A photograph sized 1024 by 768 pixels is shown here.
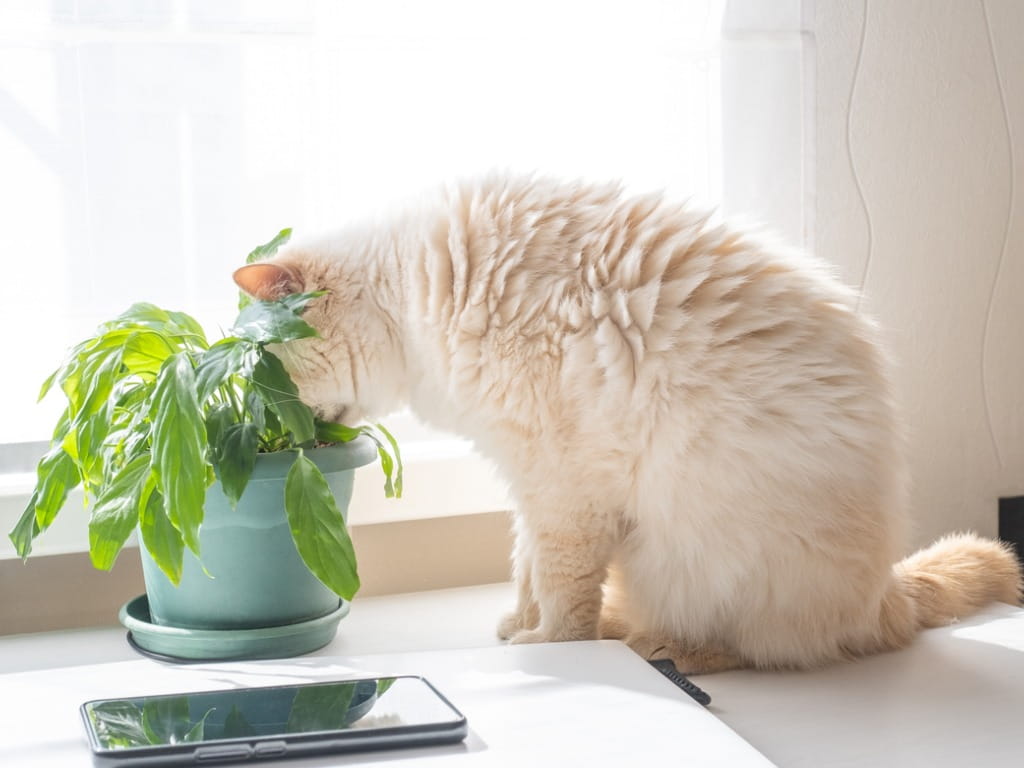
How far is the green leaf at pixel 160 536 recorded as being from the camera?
41.4 inches

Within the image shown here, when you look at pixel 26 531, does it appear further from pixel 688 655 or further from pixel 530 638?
pixel 688 655

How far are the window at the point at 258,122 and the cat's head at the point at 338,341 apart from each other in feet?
0.40

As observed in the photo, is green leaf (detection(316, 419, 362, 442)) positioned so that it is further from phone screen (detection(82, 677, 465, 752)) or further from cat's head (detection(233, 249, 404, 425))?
phone screen (detection(82, 677, 465, 752))

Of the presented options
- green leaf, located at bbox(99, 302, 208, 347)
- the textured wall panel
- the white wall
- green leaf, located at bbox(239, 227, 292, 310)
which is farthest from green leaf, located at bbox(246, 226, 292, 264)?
the textured wall panel

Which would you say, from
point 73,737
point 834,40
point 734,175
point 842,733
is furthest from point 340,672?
point 834,40

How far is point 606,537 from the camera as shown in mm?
1191

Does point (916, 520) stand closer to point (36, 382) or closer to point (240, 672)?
point (240, 672)

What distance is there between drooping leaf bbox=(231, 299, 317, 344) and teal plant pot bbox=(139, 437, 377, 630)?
0.45ft

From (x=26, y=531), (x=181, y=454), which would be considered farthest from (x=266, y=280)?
(x=26, y=531)

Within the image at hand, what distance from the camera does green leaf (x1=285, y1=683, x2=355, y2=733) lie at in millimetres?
834

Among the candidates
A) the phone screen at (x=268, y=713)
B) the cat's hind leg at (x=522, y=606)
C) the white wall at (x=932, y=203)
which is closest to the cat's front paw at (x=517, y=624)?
the cat's hind leg at (x=522, y=606)

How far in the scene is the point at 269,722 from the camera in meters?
0.84

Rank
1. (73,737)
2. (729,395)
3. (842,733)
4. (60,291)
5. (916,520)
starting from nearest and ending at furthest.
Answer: (73,737)
(842,733)
(729,395)
(60,291)
(916,520)

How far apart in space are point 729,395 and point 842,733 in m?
0.34
